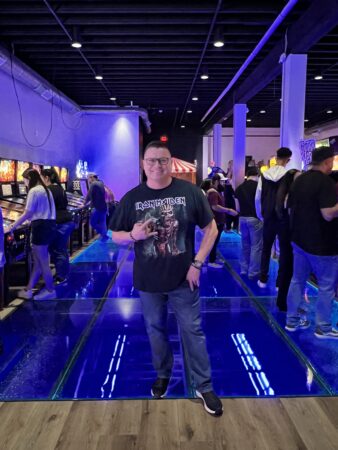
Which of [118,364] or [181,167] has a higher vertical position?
[181,167]

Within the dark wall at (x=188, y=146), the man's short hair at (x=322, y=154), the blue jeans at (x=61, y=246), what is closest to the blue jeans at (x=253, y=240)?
the man's short hair at (x=322, y=154)

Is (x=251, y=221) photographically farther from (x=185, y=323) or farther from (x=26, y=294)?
(x=185, y=323)

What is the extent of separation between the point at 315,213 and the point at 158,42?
4.45 meters

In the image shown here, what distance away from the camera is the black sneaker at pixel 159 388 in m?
2.46

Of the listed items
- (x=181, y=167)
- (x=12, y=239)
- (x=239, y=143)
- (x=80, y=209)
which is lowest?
(x=12, y=239)

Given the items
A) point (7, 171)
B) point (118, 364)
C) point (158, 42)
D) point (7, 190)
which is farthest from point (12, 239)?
point (158, 42)

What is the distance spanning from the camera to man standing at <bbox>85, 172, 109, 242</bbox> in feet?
25.2

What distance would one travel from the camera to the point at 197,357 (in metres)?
2.25

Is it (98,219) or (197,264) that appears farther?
(98,219)

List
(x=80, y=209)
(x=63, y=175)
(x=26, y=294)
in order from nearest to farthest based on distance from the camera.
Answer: (x=26, y=294) < (x=80, y=209) < (x=63, y=175)

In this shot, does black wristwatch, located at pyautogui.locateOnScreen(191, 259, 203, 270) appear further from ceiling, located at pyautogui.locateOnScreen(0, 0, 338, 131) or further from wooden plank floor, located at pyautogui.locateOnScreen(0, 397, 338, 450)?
ceiling, located at pyautogui.locateOnScreen(0, 0, 338, 131)

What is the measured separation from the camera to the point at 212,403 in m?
2.27

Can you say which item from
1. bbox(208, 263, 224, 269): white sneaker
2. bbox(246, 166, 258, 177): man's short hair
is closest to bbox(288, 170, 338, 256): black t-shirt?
bbox(246, 166, 258, 177): man's short hair

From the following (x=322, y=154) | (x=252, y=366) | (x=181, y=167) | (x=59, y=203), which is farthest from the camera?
(x=181, y=167)
